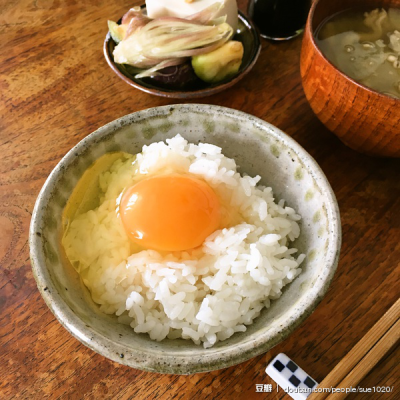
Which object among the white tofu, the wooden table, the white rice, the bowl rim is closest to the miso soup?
the bowl rim

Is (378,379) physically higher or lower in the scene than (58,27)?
lower


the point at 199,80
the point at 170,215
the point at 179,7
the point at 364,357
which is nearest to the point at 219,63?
the point at 199,80

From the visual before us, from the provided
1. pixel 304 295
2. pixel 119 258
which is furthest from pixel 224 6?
pixel 304 295

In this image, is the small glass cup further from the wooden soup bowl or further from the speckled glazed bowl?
the speckled glazed bowl

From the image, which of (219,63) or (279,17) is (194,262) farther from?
(279,17)

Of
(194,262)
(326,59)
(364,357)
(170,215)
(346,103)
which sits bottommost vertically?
(364,357)

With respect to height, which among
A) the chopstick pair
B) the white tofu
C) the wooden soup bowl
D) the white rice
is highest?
the white tofu

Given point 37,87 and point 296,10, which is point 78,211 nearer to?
point 37,87
